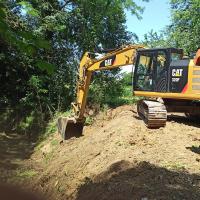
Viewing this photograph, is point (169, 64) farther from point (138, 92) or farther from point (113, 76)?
point (113, 76)

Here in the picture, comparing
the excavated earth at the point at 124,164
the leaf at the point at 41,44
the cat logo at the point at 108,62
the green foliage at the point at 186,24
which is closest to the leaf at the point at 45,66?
the leaf at the point at 41,44

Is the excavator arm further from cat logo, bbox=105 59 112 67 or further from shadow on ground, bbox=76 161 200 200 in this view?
shadow on ground, bbox=76 161 200 200

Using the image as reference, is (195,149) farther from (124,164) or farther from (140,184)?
(140,184)

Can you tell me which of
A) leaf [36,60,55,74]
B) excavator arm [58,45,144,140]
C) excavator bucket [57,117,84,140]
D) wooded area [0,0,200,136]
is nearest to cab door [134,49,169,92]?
excavator arm [58,45,144,140]

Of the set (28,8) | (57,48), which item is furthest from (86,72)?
(57,48)

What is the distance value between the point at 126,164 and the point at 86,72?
6.04m

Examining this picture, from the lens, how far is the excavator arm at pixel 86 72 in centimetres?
1443

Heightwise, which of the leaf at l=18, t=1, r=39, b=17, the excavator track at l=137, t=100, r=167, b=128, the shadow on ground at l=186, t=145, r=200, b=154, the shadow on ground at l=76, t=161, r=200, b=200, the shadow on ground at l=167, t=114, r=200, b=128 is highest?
the leaf at l=18, t=1, r=39, b=17

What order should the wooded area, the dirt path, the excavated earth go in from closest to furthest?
1. the excavated earth
2. the dirt path
3. the wooded area

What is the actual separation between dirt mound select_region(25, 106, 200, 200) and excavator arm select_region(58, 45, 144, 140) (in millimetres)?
488

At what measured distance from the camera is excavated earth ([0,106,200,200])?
837 centimetres

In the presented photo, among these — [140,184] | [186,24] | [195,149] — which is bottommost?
[140,184]

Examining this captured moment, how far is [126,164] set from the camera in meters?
9.95

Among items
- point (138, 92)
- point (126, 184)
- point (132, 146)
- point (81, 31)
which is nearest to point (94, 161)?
point (132, 146)
